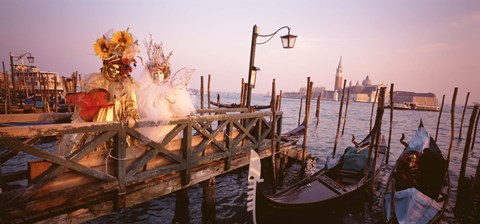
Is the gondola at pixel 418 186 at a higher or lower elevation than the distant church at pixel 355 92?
lower

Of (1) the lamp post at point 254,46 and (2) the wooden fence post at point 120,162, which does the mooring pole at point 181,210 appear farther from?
(1) the lamp post at point 254,46

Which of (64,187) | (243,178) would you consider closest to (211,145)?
(64,187)

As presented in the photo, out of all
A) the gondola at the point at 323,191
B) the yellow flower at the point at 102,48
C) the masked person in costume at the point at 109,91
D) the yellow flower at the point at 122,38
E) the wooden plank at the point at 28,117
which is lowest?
the gondola at the point at 323,191

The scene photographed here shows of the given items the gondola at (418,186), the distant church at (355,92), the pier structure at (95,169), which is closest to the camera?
the pier structure at (95,169)

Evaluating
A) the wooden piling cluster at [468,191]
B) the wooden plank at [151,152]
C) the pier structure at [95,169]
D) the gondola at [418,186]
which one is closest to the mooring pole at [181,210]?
the pier structure at [95,169]

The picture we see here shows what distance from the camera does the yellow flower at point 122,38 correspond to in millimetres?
3174

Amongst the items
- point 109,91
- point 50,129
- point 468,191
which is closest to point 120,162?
point 50,129

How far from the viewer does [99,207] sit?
2992mm

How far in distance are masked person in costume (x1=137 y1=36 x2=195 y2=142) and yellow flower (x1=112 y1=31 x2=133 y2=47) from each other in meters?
0.38

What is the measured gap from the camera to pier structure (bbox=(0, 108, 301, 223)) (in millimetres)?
2354

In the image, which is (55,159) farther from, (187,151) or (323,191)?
(323,191)

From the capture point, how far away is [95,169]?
2902 mm

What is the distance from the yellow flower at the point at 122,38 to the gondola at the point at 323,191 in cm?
338

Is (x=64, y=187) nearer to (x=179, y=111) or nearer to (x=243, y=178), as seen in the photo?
(x=179, y=111)
